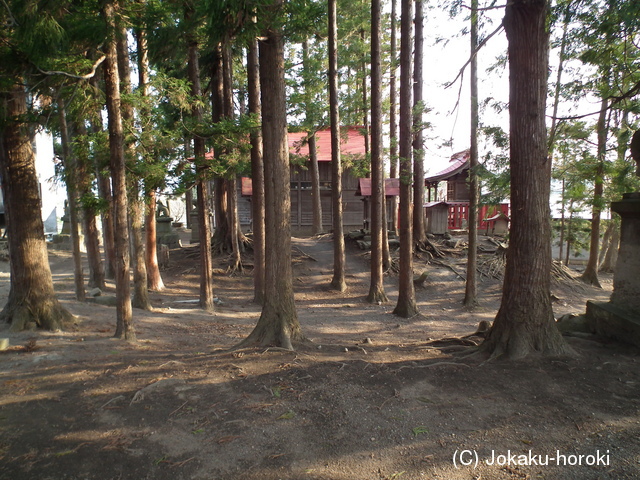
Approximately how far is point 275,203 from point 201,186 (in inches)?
249

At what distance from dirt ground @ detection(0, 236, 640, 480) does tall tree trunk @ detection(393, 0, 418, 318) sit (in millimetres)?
5779

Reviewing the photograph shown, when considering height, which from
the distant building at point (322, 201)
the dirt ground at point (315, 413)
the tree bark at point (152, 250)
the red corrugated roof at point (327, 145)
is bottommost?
the dirt ground at point (315, 413)

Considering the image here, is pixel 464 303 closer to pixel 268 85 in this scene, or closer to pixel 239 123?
pixel 239 123

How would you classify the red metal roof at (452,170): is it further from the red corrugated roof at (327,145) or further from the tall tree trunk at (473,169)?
the tall tree trunk at (473,169)

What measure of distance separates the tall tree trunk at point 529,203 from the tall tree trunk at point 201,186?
26.5ft

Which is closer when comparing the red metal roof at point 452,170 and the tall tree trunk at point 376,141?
the tall tree trunk at point 376,141

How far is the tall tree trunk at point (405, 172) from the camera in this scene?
Answer: 1162 cm

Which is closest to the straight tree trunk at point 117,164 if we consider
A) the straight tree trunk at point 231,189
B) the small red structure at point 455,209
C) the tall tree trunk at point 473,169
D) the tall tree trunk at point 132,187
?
the tall tree trunk at point 132,187

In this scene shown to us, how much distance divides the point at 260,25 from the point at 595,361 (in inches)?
253

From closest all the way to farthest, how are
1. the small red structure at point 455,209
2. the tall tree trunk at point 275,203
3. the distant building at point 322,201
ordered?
the tall tree trunk at point 275,203 < the small red structure at point 455,209 < the distant building at point 322,201

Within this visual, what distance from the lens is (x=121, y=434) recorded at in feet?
12.9

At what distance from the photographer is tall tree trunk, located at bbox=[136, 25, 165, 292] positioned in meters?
9.49

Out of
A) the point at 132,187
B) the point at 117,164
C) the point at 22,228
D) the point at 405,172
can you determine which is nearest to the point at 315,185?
the point at 405,172

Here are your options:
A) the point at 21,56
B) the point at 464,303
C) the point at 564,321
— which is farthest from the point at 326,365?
the point at 464,303
